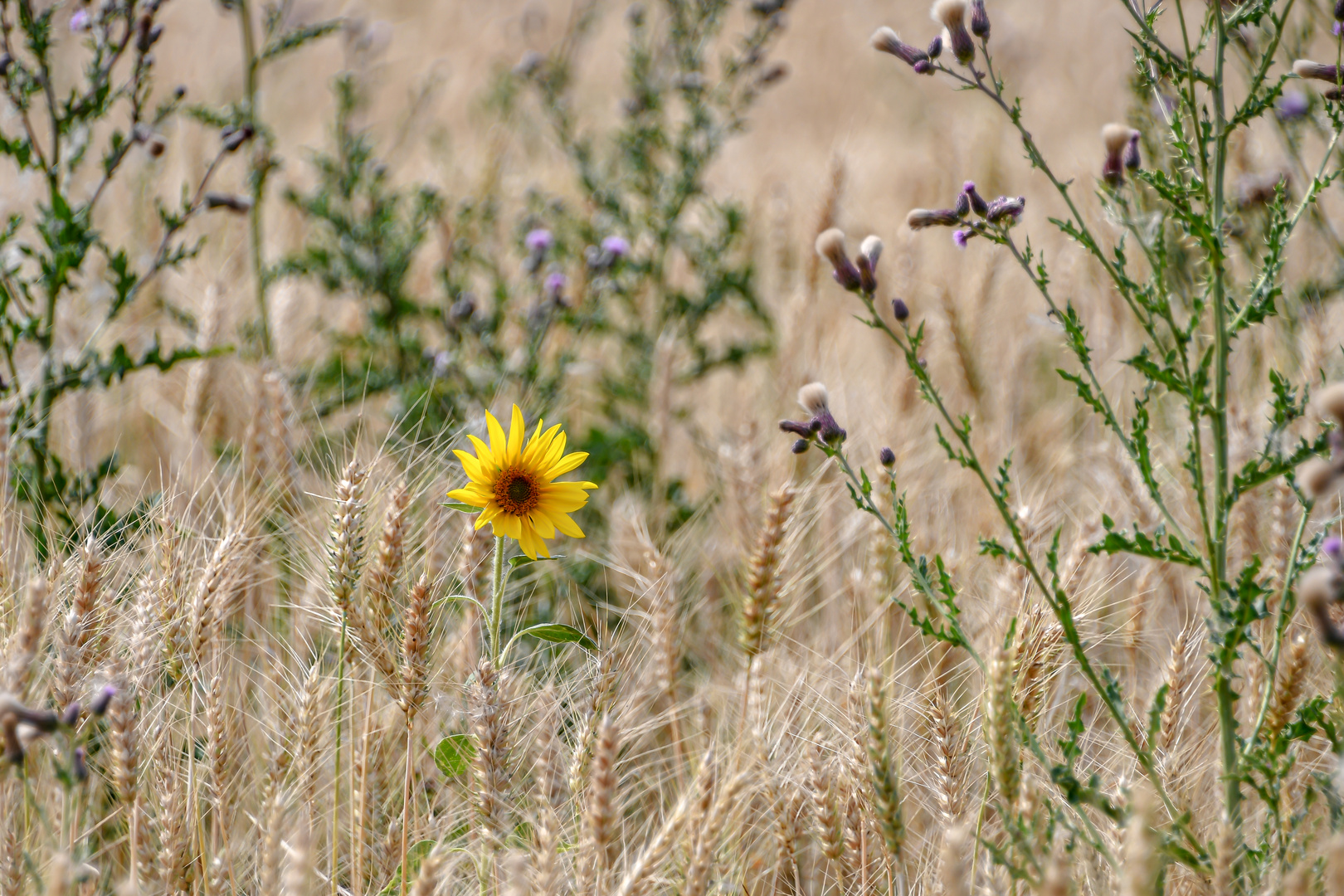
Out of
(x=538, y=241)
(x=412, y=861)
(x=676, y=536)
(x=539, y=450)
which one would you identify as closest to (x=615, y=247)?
→ (x=538, y=241)

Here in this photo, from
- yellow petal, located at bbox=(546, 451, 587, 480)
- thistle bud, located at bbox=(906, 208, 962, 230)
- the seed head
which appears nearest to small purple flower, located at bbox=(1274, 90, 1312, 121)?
thistle bud, located at bbox=(906, 208, 962, 230)

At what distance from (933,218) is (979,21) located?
1.11ft

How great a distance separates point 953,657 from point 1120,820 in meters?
1.04

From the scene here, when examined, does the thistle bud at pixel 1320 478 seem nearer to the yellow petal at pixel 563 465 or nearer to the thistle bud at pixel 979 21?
the thistle bud at pixel 979 21

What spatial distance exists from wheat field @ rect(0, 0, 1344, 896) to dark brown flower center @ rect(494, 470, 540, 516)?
0.05ft

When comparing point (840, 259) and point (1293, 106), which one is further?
point (1293, 106)

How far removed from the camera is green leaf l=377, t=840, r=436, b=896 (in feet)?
6.02

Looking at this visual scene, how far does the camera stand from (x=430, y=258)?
5766 mm

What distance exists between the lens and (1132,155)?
66.3 inches

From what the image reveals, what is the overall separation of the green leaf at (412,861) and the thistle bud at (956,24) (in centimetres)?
168

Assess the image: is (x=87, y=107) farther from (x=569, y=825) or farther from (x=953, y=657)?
(x=953, y=657)

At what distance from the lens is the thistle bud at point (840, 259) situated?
166 cm

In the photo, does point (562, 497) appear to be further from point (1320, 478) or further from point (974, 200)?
point (1320, 478)

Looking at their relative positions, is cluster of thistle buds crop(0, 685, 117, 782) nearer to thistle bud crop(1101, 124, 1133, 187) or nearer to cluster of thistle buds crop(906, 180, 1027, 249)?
cluster of thistle buds crop(906, 180, 1027, 249)
